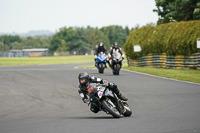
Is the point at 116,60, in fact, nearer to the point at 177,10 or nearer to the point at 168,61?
the point at 168,61

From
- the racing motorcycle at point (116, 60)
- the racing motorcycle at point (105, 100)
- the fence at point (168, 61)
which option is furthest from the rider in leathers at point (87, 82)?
the fence at point (168, 61)

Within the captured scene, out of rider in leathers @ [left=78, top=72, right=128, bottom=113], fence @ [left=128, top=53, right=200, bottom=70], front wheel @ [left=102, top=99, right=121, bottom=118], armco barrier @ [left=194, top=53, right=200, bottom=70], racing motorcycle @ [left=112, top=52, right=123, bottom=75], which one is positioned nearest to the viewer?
front wheel @ [left=102, top=99, right=121, bottom=118]

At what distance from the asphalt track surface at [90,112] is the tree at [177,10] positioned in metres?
22.2

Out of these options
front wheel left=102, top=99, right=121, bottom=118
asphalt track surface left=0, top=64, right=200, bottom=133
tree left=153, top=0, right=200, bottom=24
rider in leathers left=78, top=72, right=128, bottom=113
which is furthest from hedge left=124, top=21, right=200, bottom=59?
front wheel left=102, top=99, right=121, bottom=118

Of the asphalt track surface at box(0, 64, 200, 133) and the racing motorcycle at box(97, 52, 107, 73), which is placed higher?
the racing motorcycle at box(97, 52, 107, 73)

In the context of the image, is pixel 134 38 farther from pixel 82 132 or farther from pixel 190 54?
pixel 82 132

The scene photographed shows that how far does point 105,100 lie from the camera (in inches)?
375

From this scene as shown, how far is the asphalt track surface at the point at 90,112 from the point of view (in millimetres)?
8195

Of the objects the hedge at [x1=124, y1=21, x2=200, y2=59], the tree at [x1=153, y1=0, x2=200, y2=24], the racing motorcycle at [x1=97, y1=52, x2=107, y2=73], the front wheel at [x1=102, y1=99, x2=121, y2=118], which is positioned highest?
the tree at [x1=153, y1=0, x2=200, y2=24]

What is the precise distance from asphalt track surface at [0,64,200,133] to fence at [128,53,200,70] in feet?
31.5

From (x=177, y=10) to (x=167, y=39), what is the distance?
33.8 ft

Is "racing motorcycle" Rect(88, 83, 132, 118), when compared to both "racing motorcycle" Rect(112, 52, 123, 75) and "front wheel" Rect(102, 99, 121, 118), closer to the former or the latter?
"front wheel" Rect(102, 99, 121, 118)

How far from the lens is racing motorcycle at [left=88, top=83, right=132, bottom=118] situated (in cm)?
946

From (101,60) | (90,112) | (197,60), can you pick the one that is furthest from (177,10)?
(90,112)
